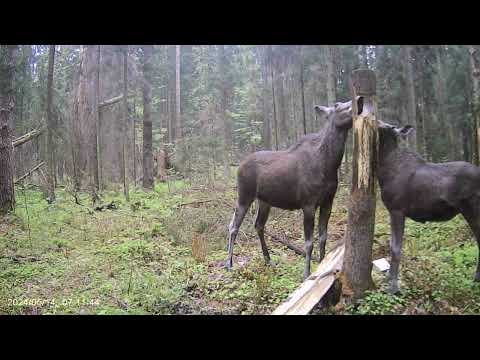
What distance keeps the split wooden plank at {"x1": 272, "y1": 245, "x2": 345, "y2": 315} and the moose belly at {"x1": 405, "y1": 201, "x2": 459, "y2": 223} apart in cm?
99

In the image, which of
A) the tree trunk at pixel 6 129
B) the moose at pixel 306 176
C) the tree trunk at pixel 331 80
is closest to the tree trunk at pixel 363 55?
the tree trunk at pixel 331 80

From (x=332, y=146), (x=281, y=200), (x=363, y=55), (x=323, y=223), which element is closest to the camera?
(x=332, y=146)

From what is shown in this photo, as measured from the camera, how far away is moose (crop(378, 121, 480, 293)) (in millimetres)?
4719

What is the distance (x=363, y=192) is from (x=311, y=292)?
1195 mm

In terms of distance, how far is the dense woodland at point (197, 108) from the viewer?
33.1ft

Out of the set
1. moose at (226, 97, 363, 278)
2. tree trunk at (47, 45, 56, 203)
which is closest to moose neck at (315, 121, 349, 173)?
moose at (226, 97, 363, 278)

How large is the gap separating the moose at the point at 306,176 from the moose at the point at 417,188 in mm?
651

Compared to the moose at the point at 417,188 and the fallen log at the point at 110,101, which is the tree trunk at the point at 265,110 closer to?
the fallen log at the point at 110,101

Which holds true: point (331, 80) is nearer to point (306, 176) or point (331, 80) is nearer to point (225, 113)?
point (225, 113)

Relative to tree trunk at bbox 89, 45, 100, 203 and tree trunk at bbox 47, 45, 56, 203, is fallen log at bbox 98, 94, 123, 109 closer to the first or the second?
tree trunk at bbox 89, 45, 100, 203

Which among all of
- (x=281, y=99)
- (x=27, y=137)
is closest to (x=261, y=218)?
(x=281, y=99)

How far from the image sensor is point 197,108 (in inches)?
573
